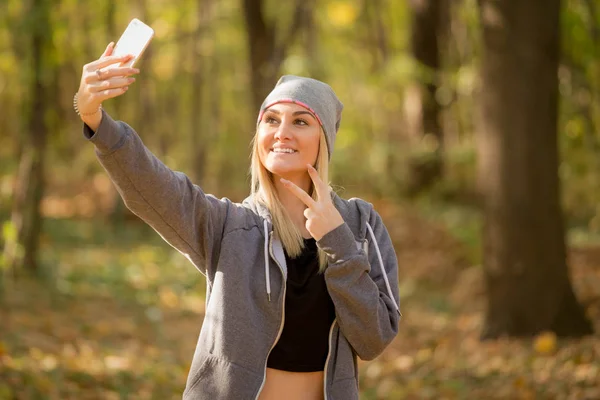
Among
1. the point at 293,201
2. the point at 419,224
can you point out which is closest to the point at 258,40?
the point at 419,224

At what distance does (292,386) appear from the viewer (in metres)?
3.06

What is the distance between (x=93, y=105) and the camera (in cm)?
270

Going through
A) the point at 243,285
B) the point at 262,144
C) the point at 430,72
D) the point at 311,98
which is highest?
the point at 430,72

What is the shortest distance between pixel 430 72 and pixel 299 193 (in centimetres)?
1300

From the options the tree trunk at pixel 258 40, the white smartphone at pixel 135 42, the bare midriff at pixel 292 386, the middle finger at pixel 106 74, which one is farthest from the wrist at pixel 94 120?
the tree trunk at pixel 258 40

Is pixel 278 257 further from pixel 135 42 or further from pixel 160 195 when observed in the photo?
pixel 135 42

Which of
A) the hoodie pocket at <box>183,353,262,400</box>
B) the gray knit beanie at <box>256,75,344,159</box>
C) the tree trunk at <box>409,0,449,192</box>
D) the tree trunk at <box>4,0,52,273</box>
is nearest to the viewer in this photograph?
the hoodie pocket at <box>183,353,262,400</box>

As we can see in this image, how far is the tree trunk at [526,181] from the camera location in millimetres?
8406

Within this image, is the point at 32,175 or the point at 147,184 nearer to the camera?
the point at 147,184

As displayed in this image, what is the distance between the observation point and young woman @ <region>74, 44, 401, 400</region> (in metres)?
2.89

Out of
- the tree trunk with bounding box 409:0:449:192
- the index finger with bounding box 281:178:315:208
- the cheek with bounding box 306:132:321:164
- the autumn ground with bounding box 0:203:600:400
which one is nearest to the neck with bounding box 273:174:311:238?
the cheek with bounding box 306:132:321:164

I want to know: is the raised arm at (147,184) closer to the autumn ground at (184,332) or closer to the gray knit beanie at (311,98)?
the gray knit beanie at (311,98)

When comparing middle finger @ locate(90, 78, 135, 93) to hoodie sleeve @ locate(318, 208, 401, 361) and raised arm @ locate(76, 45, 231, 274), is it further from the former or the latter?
hoodie sleeve @ locate(318, 208, 401, 361)

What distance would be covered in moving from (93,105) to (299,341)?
1105mm
